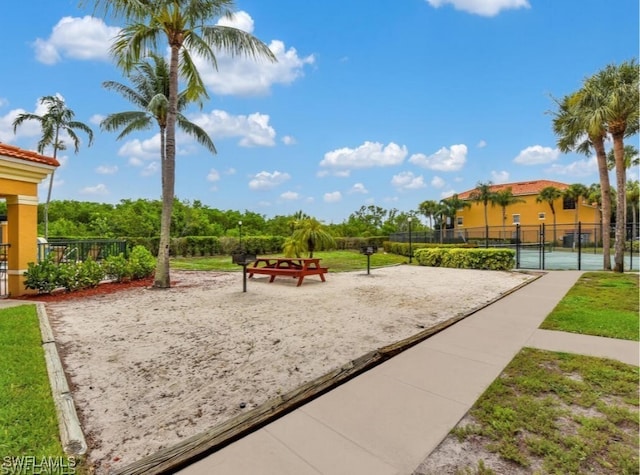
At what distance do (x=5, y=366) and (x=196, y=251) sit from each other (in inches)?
792

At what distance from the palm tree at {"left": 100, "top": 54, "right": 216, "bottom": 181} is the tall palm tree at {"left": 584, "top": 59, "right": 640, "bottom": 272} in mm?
15664

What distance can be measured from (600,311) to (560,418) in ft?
14.9

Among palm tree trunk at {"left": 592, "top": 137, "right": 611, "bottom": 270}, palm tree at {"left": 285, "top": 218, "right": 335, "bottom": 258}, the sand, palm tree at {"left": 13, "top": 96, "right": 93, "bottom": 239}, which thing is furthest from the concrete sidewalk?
palm tree at {"left": 13, "top": 96, "right": 93, "bottom": 239}

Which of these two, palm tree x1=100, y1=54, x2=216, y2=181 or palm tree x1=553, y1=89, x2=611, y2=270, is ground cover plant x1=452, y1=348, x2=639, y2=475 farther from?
palm tree x1=100, y1=54, x2=216, y2=181

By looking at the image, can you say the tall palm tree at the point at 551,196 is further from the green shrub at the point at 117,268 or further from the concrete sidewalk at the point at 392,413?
the green shrub at the point at 117,268

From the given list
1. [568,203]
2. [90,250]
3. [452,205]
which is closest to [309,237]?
[90,250]

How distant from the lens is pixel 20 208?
24.1ft

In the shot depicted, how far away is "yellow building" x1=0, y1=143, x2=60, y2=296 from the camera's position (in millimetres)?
7164

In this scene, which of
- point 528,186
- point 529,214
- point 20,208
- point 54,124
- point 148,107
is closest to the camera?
point 20,208

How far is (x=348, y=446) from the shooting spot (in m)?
2.16

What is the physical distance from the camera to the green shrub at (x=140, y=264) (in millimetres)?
10070

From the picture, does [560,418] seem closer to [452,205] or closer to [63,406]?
[63,406]

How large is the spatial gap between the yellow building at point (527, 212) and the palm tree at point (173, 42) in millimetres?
29262

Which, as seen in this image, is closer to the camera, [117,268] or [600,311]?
[600,311]
